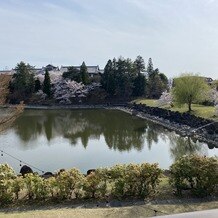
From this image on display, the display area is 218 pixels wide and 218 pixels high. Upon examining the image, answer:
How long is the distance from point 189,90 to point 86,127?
11299 mm

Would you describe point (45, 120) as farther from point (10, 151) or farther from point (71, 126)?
point (10, 151)

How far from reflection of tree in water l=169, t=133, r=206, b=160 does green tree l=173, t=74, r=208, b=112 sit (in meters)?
10.0

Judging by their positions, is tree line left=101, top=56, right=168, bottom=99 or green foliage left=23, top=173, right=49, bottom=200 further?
tree line left=101, top=56, right=168, bottom=99

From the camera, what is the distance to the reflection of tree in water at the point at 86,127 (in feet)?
87.5

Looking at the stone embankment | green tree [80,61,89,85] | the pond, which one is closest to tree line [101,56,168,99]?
green tree [80,61,89,85]

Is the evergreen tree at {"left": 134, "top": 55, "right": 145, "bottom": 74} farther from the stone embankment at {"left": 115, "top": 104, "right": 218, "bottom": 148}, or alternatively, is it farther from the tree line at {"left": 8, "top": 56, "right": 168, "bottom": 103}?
the stone embankment at {"left": 115, "top": 104, "right": 218, "bottom": 148}

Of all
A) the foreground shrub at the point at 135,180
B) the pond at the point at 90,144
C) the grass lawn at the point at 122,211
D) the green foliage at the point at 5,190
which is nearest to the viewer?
the grass lawn at the point at 122,211

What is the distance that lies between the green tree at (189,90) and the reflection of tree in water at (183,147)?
10022mm

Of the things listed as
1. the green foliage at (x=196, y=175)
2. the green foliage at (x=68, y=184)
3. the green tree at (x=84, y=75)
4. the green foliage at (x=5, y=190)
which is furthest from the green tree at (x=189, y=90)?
the green foliage at (x=5, y=190)

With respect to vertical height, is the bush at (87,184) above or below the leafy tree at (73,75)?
below

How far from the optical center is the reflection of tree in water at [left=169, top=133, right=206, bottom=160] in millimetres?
21908

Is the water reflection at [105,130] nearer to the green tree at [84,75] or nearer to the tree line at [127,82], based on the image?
the tree line at [127,82]

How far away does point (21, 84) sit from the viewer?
2093 inches

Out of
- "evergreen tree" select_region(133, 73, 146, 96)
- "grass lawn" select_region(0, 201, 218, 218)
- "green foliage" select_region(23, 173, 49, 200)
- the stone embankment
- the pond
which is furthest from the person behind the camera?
"evergreen tree" select_region(133, 73, 146, 96)
